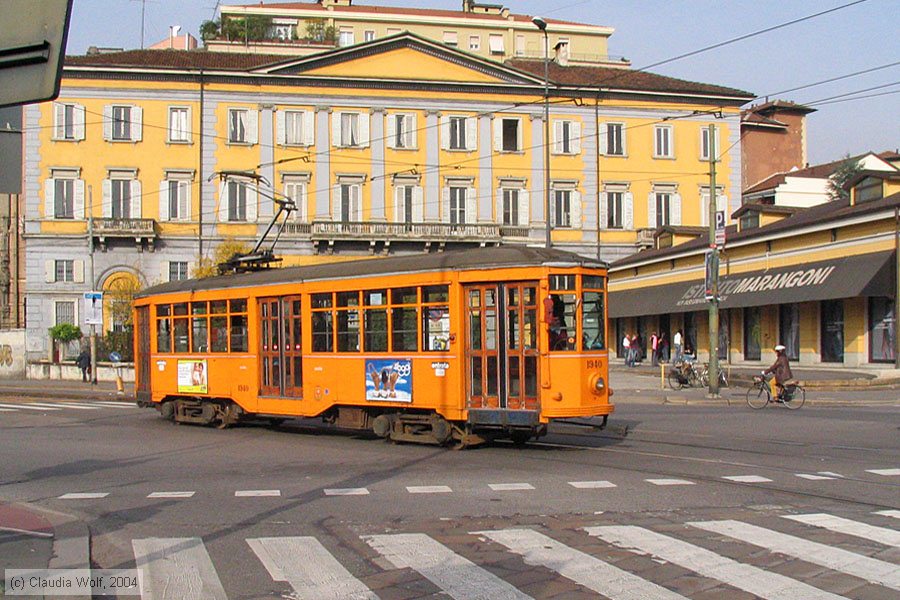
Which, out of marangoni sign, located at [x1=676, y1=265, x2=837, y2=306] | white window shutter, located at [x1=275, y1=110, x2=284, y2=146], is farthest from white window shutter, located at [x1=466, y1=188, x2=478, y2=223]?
marangoni sign, located at [x1=676, y1=265, x2=837, y2=306]

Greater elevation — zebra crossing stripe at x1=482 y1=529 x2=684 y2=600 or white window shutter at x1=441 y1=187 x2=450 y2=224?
white window shutter at x1=441 y1=187 x2=450 y2=224

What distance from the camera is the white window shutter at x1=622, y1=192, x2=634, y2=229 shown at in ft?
200

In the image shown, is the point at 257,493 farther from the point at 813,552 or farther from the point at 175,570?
the point at 813,552

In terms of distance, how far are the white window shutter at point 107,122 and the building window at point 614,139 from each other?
1094 inches

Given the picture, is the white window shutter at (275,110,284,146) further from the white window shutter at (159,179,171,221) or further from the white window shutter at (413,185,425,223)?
the white window shutter at (413,185,425,223)

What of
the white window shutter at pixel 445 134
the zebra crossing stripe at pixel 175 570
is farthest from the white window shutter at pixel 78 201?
the zebra crossing stripe at pixel 175 570

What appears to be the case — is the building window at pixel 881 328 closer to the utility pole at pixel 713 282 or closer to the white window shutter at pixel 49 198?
the utility pole at pixel 713 282

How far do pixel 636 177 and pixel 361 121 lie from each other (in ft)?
54.3

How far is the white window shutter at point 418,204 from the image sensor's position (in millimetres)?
58562

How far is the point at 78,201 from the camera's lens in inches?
2202

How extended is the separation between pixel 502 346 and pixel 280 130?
44769mm

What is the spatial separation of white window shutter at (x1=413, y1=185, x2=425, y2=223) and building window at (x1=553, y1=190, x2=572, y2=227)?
7.72 metres

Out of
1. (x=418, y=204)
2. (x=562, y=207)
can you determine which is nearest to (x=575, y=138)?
(x=562, y=207)

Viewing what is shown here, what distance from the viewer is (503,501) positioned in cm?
1118
